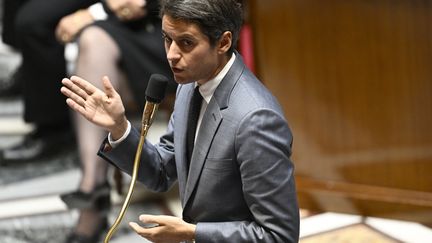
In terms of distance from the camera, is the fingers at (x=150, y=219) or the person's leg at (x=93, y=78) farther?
the person's leg at (x=93, y=78)

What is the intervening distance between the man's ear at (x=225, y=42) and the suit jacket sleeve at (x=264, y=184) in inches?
5.0

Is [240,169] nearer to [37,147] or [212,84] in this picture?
[212,84]

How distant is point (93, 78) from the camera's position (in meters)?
2.49

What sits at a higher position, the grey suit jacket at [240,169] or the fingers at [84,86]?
the fingers at [84,86]

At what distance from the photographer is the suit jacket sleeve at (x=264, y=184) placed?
50.0 inches

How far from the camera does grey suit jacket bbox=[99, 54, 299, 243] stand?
4.18 ft

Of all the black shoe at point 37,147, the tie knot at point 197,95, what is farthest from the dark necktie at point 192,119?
the black shoe at point 37,147

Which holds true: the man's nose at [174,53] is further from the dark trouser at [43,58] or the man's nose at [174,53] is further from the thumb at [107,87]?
the dark trouser at [43,58]

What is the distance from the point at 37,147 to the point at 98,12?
0.79 metres

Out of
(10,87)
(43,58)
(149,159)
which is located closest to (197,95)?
(149,159)

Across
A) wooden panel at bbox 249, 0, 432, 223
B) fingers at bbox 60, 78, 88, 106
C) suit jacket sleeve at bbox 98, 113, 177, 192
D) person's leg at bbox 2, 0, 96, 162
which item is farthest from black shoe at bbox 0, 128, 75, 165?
fingers at bbox 60, 78, 88, 106

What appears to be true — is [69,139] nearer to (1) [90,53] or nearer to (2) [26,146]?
(2) [26,146]

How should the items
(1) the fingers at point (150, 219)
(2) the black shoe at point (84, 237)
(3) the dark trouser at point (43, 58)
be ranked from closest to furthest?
(1) the fingers at point (150, 219), (2) the black shoe at point (84, 237), (3) the dark trouser at point (43, 58)

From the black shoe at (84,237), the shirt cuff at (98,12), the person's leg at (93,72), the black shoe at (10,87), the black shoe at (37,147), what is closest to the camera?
the black shoe at (84,237)
